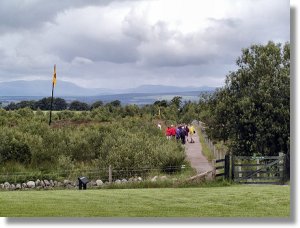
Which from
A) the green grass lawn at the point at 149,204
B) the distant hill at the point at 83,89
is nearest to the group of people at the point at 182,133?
the distant hill at the point at 83,89

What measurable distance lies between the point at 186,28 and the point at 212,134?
5.00 meters

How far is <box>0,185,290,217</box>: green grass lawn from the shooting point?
834 centimetres

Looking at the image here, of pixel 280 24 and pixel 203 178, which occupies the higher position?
pixel 280 24

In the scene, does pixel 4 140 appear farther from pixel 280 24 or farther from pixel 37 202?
pixel 280 24

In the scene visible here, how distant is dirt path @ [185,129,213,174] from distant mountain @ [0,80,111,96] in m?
4.62

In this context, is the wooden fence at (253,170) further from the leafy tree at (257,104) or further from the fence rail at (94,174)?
the fence rail at (94,174)

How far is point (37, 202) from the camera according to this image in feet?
29.3

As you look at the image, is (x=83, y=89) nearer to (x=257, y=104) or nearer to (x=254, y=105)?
(x=254, y=105)

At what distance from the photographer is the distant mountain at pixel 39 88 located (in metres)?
10.9

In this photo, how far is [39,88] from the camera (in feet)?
Result: 39.4

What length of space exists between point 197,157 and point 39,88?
7.04 metres

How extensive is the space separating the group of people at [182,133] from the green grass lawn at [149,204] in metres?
9.18

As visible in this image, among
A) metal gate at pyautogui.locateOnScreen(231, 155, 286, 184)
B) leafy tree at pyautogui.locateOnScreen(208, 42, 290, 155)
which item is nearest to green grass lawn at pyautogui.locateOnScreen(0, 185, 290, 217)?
leafy tree at pyautogui.locateOnScreen(208, 42, 290, 155)

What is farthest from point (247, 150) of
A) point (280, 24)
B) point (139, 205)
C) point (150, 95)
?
point (139, 205)
